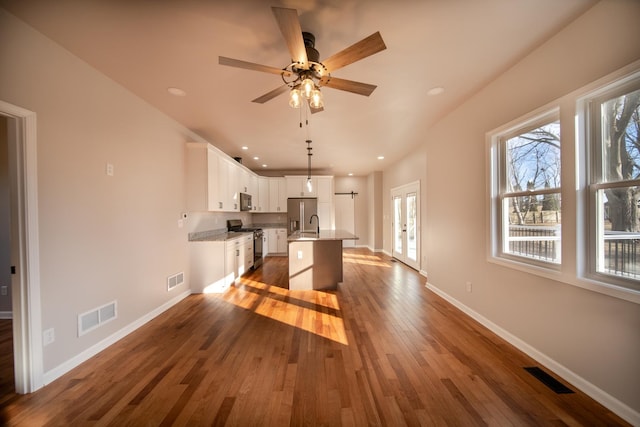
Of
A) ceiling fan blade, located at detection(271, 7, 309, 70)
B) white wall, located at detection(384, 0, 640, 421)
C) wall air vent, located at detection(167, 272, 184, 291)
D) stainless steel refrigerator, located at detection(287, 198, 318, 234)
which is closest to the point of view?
ceiling fan blade, located at detection(271, 7, 309, 70)

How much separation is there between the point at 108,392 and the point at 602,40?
4330 millimetres

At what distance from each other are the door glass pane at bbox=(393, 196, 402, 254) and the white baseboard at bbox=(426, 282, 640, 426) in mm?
3814

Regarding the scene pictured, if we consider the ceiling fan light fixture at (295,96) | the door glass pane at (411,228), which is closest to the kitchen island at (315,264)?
the door glass pane at (411,228)

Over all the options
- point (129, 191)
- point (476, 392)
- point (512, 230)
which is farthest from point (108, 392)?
point (512, 230)

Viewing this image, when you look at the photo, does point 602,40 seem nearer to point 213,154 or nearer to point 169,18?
point 169,18

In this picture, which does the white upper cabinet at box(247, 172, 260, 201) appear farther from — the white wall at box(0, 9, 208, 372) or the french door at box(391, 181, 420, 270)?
the french door at box(391, 181, 420, 270)

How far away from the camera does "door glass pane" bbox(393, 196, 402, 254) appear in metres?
6.73

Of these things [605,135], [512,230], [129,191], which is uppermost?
[605,135]

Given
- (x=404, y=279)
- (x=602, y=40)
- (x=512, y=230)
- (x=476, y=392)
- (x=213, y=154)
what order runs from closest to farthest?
(x=602, y=40) → (x=476, y=392) → (x=512, y=230) → (x=213, y=154) → (x=404, y=279)

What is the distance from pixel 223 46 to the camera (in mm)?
2012

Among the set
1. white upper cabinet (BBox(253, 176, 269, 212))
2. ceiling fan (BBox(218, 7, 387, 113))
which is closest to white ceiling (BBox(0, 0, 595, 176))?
ceiling fan (BBox(218, 7, 387, 113))

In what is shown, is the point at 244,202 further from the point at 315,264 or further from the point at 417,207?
the point at 417,207

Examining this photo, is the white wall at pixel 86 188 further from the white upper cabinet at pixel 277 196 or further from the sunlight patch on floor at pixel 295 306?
the white upper cabinet at pixel 277 196

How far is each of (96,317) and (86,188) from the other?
124 centimetres
